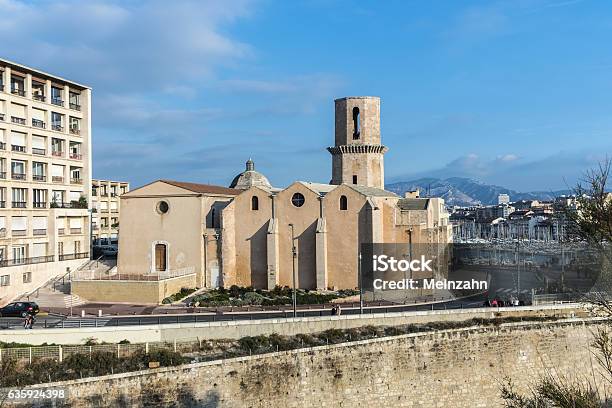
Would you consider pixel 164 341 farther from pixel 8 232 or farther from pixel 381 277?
pixel 8 232

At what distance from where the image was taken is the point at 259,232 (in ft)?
157

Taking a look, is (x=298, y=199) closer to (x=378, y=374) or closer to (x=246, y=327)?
(x=246, y=327)

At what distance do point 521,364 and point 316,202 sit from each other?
1963 cm

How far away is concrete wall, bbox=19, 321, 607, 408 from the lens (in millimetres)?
26188

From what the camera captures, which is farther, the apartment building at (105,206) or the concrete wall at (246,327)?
the apartment building at (105,206)

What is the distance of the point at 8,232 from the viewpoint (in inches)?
1747

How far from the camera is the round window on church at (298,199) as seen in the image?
4688cm

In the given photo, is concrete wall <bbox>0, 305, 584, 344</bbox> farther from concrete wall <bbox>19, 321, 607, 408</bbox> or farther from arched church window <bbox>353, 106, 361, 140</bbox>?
arched church window <bbox>353, 106, 361, 140</bbox>

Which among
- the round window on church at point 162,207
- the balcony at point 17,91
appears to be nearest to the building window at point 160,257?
the round window on church at point 162,207

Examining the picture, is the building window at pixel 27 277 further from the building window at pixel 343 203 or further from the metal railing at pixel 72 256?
the building window at pixel 343 203

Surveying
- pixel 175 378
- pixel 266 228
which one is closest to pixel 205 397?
pixel 175 378

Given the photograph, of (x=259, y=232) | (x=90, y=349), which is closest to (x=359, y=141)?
(x=259, y=232)

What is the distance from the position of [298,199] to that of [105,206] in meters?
38.5

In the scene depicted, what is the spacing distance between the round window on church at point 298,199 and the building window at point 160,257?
1121 cm
